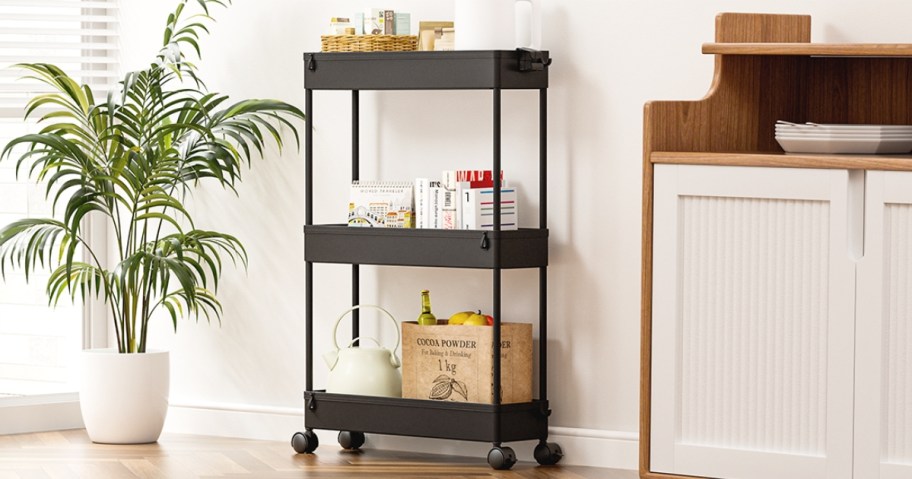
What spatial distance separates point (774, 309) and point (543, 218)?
1090mm

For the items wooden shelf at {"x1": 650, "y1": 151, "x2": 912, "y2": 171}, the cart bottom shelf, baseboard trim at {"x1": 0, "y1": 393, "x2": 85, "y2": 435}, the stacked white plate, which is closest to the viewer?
wooden shelf at {"x1": 650, "y1": 151, "x2": 912, "y2": 171}

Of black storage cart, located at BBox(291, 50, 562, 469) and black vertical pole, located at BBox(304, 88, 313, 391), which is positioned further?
black vertical pole, located at BBox(304, 88, 313, 391)

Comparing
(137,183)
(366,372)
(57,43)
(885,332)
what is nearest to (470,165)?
(366,372)

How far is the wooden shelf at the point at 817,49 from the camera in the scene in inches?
118

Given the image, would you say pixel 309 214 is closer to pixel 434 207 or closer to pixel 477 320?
pixel 434 207

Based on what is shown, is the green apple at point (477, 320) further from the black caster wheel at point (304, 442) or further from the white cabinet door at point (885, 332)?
the white cabinet door at point (885, 332)

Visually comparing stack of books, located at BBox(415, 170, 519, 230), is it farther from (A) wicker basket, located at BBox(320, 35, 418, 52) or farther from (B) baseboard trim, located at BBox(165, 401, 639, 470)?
(B) baseboard trim, located at BBox(165, 401, 639, 470)

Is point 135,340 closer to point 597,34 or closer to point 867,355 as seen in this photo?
point 597,34

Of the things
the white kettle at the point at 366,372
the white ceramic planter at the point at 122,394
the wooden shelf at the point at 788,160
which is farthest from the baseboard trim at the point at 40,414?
the wooden shelf at the point at 788,160

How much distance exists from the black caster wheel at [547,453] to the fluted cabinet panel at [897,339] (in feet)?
4.18

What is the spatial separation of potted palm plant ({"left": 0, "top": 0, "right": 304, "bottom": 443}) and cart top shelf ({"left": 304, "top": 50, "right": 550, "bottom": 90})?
0.89 feet

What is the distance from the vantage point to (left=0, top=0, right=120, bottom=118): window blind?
4.50 meters

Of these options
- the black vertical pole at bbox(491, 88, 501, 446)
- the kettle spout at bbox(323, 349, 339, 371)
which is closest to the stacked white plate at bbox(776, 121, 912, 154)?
the black vertical pole at bbox(491, 88, 501, 446)

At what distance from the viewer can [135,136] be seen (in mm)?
4191
